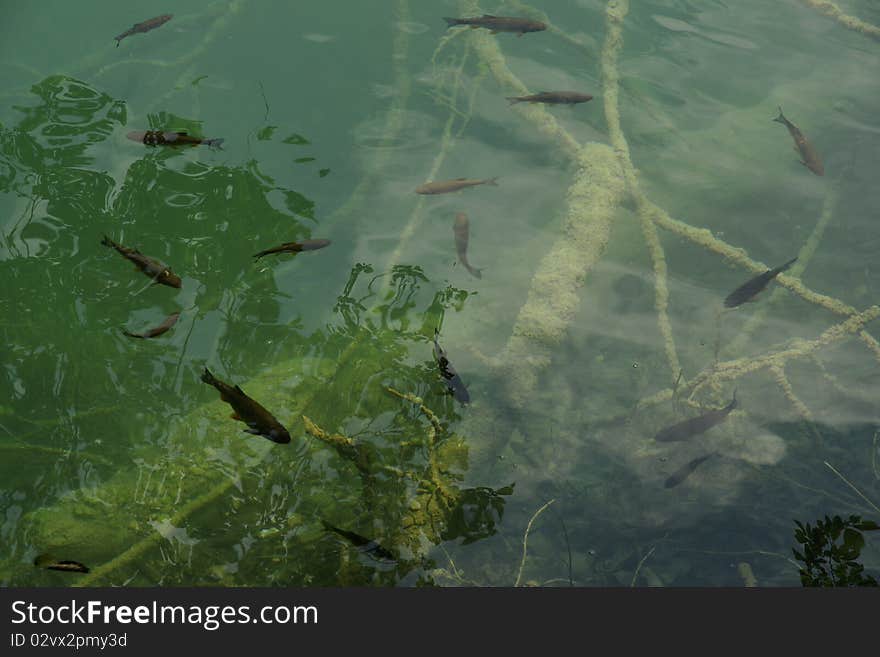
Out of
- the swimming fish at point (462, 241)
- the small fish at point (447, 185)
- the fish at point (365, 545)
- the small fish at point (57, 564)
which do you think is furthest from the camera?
the small fish at point (447, 185)

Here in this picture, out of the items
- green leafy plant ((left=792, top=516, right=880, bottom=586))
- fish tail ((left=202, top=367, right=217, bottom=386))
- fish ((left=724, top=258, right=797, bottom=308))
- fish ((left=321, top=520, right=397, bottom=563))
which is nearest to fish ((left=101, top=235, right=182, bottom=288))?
fish tail ((left=202, top=367, right=217, bottom=386))

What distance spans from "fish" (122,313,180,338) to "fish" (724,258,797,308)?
2.97 meters

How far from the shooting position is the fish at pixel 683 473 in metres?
3.07

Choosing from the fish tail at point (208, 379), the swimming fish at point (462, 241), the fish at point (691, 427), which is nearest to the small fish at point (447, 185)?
the swimming fish at point (462, 241)

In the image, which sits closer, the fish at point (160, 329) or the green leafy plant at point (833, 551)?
the green leafy plant at point (833, 551)

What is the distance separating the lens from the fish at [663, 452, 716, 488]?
307 centimetres

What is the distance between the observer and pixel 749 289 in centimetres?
362

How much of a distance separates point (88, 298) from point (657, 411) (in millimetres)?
2977

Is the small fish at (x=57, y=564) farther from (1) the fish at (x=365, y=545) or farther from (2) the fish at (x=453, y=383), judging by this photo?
(2) the fish at (x=453, y=383)

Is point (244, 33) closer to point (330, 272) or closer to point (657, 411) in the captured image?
point (330, 272)

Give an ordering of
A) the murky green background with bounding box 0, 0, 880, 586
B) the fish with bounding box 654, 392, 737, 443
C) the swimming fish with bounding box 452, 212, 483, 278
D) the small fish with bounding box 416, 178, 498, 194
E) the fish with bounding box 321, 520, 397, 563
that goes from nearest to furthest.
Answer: the fish with bounding box 321, 520, 397, 563
the murky green background with bounding box 0, 0, 880, 586
the fish with bounding box 654, 392, 737, 443
the swimming fish with bounding box 452, 212, 483, 278
the small fish with bounding box 416, 178, 498, 194

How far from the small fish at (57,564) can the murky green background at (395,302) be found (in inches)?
1.8

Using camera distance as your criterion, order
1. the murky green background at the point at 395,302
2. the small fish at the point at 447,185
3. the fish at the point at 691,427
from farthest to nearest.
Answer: the small fish at the point at 447,185 → the fish at the point at 691,427 → the murky green background at the point at 395,302

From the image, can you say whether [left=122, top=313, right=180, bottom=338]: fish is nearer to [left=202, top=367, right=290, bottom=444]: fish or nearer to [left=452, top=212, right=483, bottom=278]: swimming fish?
[left=202, top=367, right=290, bottom=444]: fish
